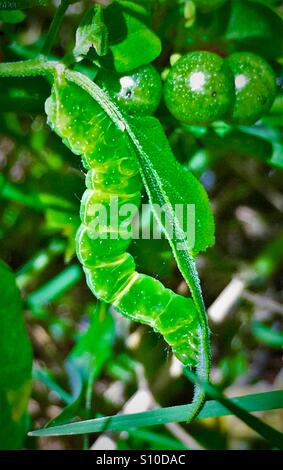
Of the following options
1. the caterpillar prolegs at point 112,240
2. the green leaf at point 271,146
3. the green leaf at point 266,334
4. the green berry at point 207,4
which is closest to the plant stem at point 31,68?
the caterpillar prolegs at point 112,240

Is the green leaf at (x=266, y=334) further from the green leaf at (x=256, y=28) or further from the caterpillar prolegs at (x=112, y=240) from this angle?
the green leaf at (x=256, y=28)

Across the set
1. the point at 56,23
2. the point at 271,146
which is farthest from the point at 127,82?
the point at 271,146

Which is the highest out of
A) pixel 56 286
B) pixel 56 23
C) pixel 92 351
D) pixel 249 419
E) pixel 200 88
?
pixel 56 23

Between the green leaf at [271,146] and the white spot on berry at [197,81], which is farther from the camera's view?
the green leaf at [271,146]

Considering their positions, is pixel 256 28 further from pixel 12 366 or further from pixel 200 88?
pixel 12 366

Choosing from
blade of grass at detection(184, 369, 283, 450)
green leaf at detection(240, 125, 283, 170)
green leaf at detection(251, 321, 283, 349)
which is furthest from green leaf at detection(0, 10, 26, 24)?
green leaf at detection(251, 321, 283, 349)

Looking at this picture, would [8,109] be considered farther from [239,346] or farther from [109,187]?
[239,346]
